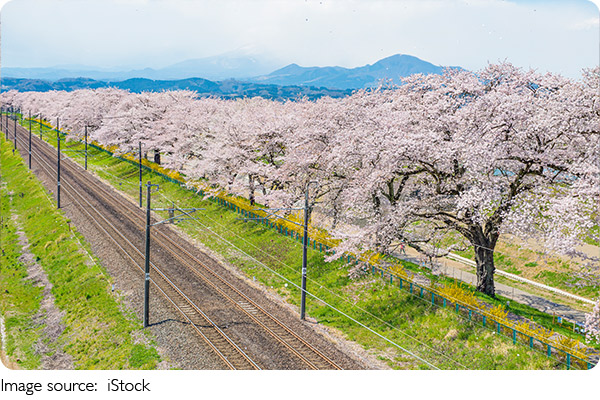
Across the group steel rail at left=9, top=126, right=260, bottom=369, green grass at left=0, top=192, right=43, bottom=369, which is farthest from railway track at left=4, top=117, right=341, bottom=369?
green grass at left=0, top=192, right=43, bottom=369

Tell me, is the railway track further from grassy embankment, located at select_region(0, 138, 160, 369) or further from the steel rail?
grassy embankment, located at select_region(0, 138, 160, 369)

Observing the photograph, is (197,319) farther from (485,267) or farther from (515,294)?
(515,294)

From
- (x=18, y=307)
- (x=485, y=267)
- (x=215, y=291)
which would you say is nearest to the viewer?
(x=485, y=267)

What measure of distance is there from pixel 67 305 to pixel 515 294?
27.6 m

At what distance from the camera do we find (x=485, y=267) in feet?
81.3

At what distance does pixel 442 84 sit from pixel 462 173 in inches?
272

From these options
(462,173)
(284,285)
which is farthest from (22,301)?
(462,173)

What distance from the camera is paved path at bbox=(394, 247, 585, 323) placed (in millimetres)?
24703

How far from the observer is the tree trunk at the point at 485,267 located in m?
24.4

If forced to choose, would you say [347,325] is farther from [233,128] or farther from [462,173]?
[233,128]

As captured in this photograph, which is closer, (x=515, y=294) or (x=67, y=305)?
(x=67, y=305)

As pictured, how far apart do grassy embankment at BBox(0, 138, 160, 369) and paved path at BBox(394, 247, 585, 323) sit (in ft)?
64.0

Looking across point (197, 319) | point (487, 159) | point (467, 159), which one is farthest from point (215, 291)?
point (487, 159)

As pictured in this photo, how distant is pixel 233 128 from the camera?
146 feet
